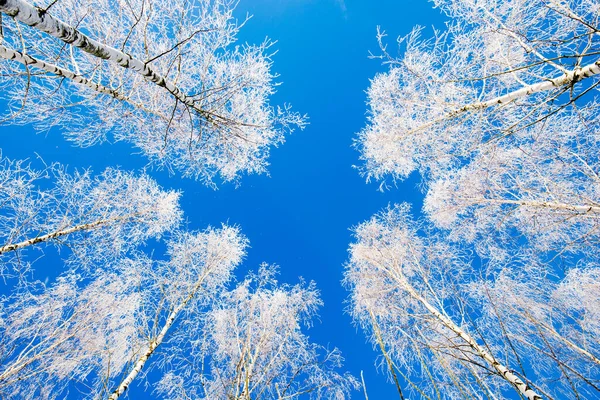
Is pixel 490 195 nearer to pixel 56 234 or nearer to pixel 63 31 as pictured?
pixel 63 31

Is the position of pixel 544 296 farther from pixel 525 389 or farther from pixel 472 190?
pixel 525 389

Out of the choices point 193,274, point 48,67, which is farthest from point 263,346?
point 48,67

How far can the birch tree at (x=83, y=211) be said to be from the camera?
530cm

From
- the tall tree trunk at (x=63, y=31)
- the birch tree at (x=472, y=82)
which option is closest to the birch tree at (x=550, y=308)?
the birch tree at (x=472, y=82)

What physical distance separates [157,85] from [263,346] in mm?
5965

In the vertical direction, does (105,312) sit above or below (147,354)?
above

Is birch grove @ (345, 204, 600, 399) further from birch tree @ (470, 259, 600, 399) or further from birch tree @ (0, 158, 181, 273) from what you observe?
birch tree @ (0, 158, 181, 273)

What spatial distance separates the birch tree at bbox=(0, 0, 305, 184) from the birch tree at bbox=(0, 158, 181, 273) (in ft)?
3.98

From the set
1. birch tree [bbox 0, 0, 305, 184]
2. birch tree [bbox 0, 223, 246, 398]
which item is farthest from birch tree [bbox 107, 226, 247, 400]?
birch tree [bbox 0, 0, 305, 184]

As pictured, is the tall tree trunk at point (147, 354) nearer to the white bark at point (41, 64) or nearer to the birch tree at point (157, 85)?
the birch tree at point (157, 85)

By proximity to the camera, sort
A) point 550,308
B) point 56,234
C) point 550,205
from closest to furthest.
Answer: point 550,205, point 56,234, point 550,308

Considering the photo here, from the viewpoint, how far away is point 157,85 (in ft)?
14.9

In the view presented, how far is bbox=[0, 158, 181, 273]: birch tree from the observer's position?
5303 millimetres

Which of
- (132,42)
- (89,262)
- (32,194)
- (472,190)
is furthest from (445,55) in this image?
(89,262)
